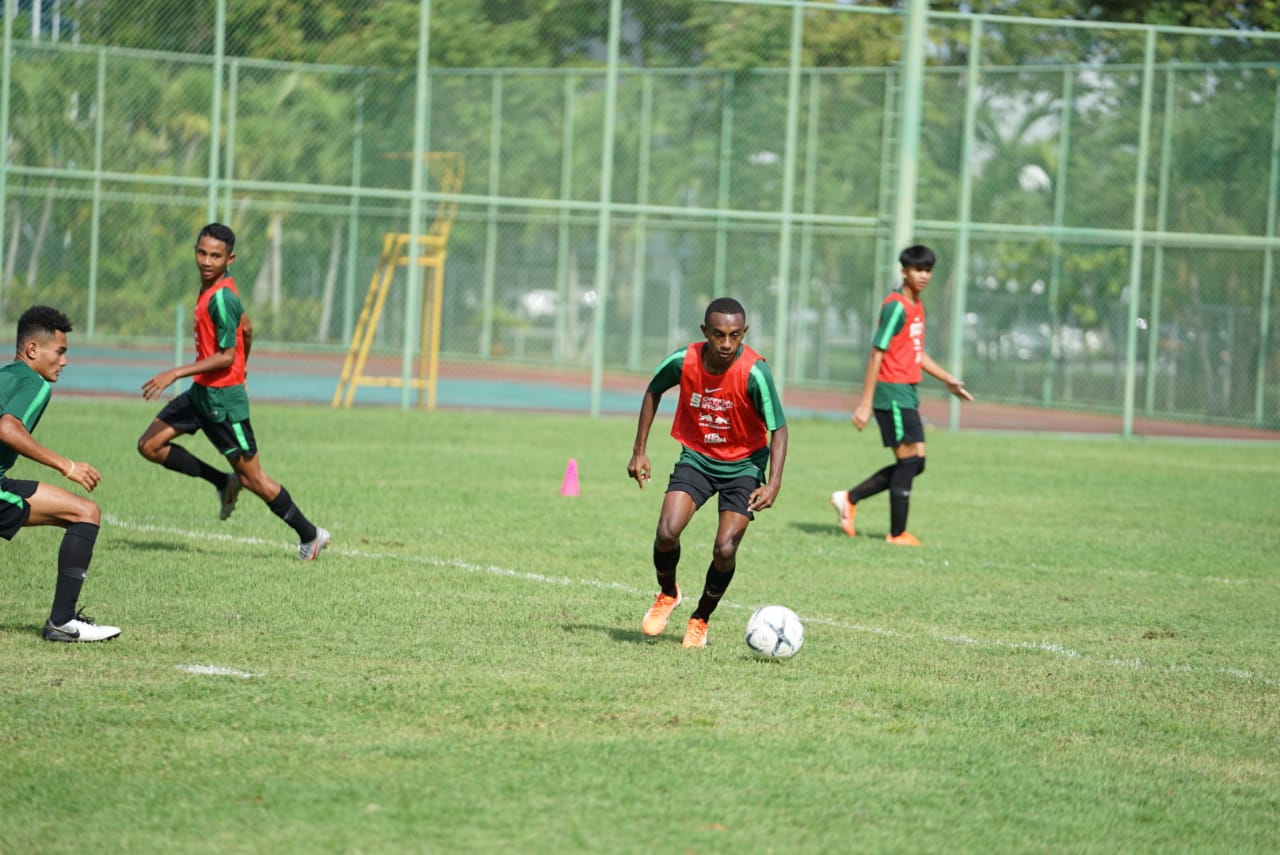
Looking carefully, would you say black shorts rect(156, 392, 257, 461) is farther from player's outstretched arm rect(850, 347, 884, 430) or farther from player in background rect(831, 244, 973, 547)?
player in background rect(831, 244, 973, 547)

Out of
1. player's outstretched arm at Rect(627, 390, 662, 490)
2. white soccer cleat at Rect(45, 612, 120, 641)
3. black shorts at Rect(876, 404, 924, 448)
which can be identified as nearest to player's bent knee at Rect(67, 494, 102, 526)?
white soccer cleat at Rect(45, 612, 120, 641)

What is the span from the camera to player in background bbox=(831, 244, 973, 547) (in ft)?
36.6

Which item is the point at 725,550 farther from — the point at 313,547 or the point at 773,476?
the point at 313,547

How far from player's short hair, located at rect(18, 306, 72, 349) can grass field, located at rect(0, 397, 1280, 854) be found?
1334 mm

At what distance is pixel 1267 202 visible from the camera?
23.4 meters

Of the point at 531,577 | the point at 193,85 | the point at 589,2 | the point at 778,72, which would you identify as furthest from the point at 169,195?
the point at 531,577

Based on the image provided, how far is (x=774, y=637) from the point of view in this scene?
6875 millimetres

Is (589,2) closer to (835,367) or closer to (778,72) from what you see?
(778,72)

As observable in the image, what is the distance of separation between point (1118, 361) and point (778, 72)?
7.18 m

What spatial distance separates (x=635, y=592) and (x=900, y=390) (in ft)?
11.2

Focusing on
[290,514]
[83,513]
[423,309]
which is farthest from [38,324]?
[423,309]

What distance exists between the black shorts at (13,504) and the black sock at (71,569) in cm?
20

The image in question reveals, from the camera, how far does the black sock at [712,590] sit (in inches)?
281

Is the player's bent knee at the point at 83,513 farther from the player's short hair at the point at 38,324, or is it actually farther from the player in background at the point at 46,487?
the player's short hair at the point at 38,324
